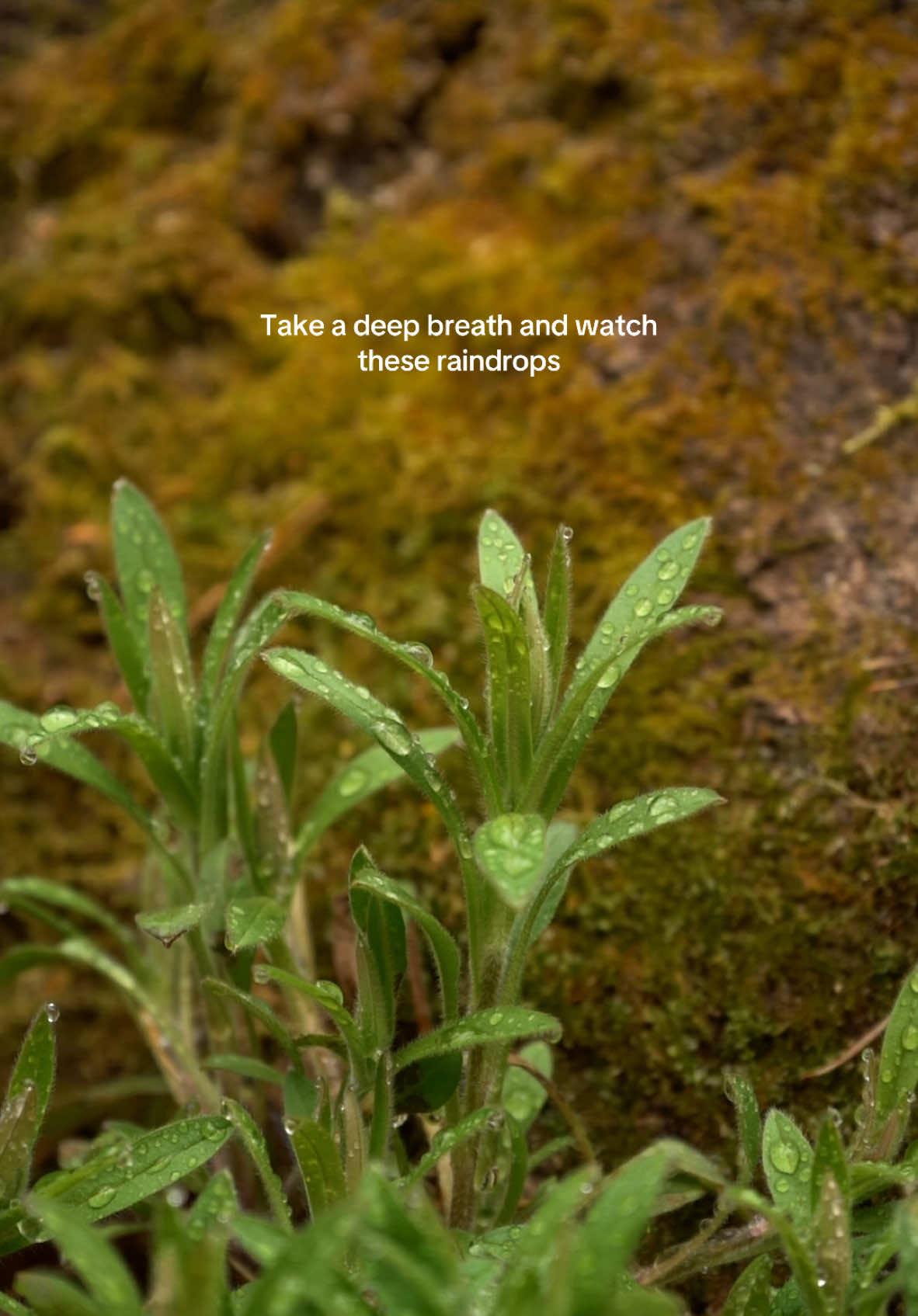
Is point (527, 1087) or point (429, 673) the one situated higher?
point (429, 673)

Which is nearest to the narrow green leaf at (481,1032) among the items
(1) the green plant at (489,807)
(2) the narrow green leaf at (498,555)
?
(1) the green plant at (489,807)

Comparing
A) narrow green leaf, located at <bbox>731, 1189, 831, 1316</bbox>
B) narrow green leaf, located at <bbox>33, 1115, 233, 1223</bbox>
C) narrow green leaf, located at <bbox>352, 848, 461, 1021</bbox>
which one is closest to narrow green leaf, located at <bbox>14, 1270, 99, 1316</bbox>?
narrow green leaf, located at <bbox>33, 1115, 233, 1223</bbox>

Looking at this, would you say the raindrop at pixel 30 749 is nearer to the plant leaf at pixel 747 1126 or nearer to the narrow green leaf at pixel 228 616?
the narrow green leaf at pixel 228 616

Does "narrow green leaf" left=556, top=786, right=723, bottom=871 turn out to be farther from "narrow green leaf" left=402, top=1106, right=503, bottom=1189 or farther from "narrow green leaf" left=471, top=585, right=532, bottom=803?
"narrow green leaf" left=402, top=1106, right=503, bottom=1189

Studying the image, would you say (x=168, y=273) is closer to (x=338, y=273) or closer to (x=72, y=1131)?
(x=338, y=273)

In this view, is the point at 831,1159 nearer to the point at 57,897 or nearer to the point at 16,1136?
the point at 16,1136

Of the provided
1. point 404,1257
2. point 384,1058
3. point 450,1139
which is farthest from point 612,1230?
point 384,1058
